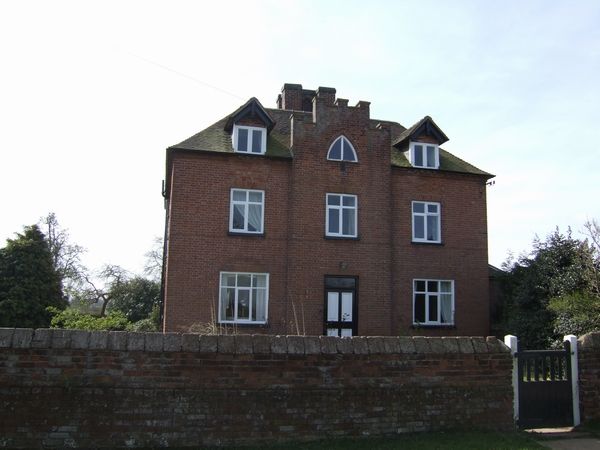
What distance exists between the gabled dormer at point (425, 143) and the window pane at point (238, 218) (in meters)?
7.00

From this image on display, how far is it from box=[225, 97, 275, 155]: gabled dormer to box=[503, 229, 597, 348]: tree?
32.8ft

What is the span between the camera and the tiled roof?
19.4 m

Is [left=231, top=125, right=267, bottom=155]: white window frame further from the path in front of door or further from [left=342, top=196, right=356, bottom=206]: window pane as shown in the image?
the path in front of door

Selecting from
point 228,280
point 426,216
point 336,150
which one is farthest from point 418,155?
point 228,280

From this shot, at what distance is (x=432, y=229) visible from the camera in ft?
69.1

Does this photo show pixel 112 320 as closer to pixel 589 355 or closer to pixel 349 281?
pixel 349 281

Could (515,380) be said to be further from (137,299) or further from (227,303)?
(137,299)

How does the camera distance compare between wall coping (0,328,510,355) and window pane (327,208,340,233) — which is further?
window pane (327,208,340,233)

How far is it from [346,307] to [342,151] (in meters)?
5.69

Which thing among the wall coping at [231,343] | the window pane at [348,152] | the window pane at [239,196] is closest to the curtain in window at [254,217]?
the window pane at [239,196]

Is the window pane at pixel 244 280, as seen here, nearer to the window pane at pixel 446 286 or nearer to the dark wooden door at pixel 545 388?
the window pane at pixel 446 286

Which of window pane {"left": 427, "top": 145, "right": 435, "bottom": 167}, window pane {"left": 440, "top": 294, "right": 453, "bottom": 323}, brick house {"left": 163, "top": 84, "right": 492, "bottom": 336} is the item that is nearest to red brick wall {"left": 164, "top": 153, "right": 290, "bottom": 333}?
brick house {"left": 163, "top": 84, "right": 492, "bottom": 336}

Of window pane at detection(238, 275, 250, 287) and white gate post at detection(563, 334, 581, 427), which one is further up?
window pane at detection(238, 275, 250, 287)

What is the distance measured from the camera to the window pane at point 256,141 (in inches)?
780
